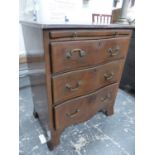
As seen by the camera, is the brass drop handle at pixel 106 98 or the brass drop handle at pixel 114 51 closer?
the brass drop handle at pixel 114 51

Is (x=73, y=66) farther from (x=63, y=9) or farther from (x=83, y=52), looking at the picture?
(x=63, y=9)

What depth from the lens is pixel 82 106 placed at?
1.02 meters

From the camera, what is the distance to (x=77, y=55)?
2.64ft

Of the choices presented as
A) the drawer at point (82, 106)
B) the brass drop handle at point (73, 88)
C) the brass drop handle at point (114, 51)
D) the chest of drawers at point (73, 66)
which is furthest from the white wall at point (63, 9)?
the drawer at point (82, 106)

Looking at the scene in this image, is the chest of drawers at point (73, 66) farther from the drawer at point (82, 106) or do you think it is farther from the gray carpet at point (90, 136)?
the gray carpet at point (90, 136)

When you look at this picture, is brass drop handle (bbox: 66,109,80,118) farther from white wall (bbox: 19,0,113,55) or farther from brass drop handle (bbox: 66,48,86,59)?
white wall (bbox: 19,0,113,55)

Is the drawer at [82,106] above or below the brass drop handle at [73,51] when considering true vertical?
below

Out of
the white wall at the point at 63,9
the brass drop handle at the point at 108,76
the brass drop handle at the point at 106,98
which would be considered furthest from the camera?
the brass drop handle at the point at 106,98

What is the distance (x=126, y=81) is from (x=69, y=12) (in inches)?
43.3
